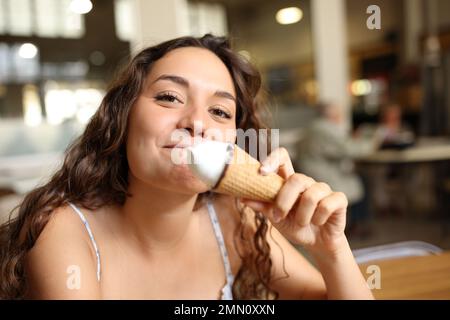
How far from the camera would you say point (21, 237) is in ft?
2.16

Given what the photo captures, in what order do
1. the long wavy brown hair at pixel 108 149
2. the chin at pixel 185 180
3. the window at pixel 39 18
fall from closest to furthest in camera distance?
1. the chin at pixel 185 180
2. the long wavy brown hair at pixel 108 149
3. the window at pixel 39 18

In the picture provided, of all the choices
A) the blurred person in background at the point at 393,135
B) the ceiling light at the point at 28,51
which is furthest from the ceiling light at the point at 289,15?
the ceiling light at the point at 28,51

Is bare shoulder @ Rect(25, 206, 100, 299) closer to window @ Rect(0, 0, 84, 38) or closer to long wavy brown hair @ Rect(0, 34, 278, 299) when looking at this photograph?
long wavy brown hair @ Rect(0, 34, 278, 299)

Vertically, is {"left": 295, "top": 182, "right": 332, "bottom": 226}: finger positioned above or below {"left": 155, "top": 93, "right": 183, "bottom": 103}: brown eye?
below

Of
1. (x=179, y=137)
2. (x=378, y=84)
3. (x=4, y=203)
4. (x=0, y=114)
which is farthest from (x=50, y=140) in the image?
(x=378, y=84)

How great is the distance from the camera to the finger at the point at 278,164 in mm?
560

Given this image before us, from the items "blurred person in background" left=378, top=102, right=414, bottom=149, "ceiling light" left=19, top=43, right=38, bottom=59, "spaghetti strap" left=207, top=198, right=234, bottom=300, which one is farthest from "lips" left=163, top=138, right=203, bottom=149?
"blurred person in background" left=378, top=102, right=414, bottom=149

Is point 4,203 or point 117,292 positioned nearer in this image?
point 117,292

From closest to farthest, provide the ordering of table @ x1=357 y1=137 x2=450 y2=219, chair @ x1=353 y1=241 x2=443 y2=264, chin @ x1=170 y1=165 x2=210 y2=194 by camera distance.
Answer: chin @ x1=170 y1=165 x2=210 y2=194
chair @ x1=353 y1=241 x2=443 y2=264
table @ x1=357 y1=137 x2=450 y2=219

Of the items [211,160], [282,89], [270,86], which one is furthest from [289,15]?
[211,160]

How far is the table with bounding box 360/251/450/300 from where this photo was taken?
29.6 inches

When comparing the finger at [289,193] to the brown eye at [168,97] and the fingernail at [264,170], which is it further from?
the brown eye at [168,97]

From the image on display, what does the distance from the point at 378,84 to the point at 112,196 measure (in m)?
6.81
